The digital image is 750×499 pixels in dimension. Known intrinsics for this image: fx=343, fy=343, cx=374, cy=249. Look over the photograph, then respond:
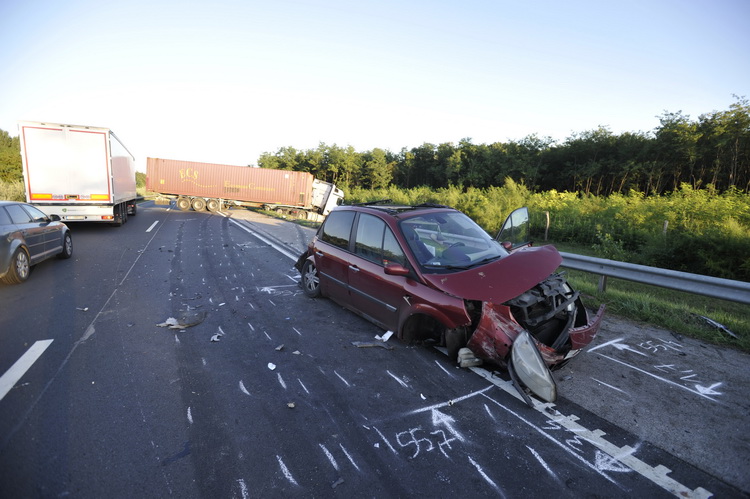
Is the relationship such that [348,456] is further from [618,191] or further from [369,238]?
[618,191]

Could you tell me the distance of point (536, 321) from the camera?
349cm

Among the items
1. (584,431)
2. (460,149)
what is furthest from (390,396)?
(460,149)

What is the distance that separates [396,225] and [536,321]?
1979mm

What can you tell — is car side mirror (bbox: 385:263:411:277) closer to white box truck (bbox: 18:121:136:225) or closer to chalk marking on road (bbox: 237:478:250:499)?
chalk marking on road (bbox: 237:478:250:499)

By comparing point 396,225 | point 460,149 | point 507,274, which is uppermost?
point 460,149

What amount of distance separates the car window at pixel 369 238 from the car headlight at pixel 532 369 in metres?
1.98

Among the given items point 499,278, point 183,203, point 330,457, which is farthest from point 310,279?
point 183,203

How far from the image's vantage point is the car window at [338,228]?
5.29 metres

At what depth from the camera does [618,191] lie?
1348 inches

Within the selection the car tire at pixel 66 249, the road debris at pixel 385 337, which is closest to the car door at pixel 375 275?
the road debris at pixel 385 337

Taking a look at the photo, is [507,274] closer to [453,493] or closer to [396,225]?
[396,225]

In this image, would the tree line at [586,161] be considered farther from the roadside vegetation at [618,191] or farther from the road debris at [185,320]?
the road debris at [185,320]

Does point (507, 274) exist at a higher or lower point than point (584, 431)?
higher

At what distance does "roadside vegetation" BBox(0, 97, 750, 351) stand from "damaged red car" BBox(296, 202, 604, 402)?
2.40 meters
